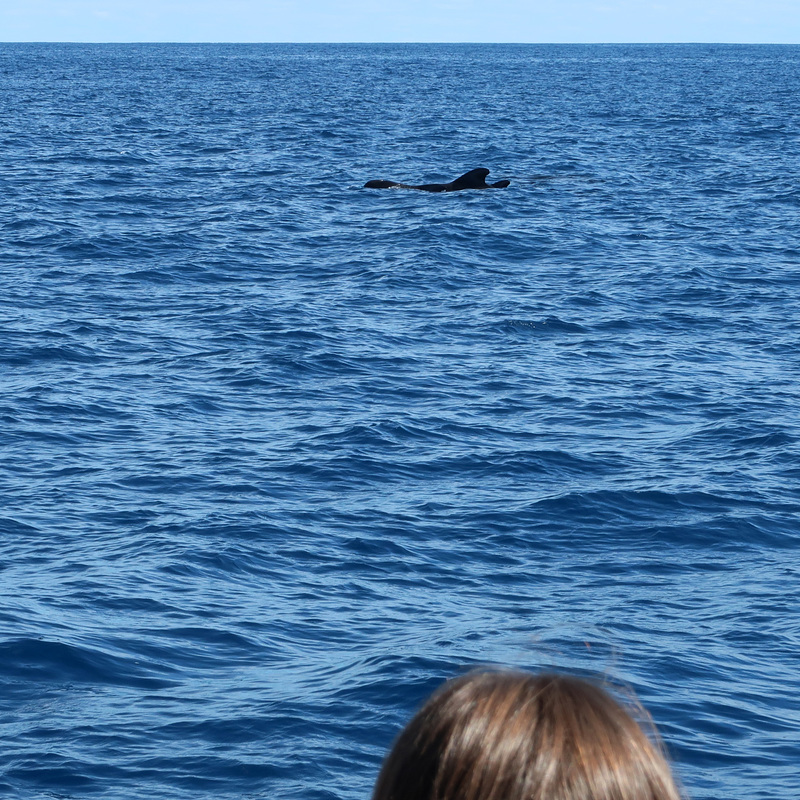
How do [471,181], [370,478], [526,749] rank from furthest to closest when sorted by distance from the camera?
[471,181] < [370,478] < [526,749]

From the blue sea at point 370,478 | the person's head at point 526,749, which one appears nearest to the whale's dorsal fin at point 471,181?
the blue sea at point 370,478

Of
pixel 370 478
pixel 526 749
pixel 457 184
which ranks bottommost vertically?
pixel 370 478

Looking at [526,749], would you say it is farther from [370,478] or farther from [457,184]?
[457,184]

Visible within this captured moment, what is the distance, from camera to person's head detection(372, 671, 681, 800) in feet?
4.45

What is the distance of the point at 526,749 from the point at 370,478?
12.1 meters

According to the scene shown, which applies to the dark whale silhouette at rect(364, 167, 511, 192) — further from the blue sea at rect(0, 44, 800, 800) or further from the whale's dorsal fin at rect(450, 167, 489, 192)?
the blue sea at rect(0, 44, 800, 800)

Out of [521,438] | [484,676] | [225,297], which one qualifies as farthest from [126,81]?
[484,676]

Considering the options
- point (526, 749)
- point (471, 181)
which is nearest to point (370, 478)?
point (526, 749)

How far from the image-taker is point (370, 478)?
13.5 meters

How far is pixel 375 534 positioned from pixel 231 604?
1.85 metres

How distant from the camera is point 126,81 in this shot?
3858 inches

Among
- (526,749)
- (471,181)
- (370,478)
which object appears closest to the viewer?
(526,749)

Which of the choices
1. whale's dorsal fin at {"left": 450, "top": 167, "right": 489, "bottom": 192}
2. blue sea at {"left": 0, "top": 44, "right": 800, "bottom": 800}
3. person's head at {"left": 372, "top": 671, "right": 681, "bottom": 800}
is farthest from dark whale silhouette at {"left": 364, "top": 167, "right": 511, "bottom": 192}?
person's head at {"left": 372, "top": 671, "right": 681, "bottom": 800}

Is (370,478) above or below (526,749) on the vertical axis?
below
